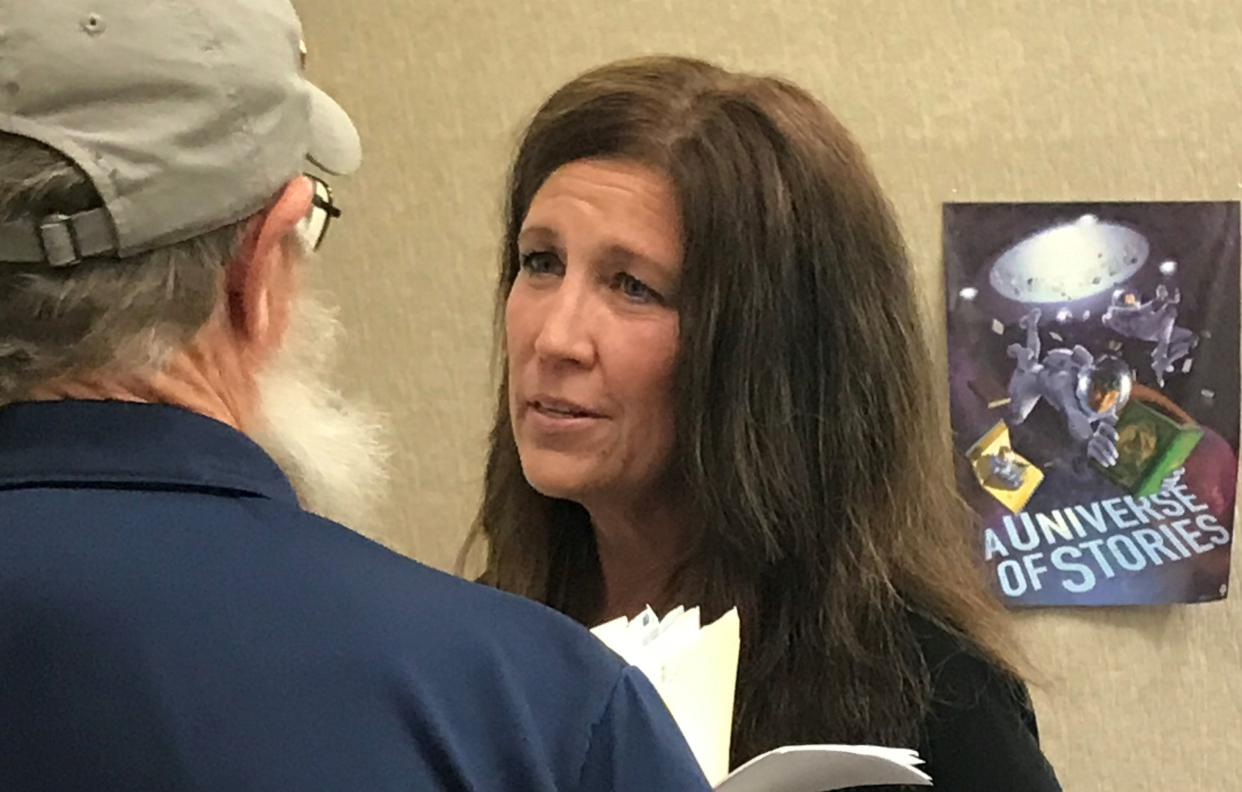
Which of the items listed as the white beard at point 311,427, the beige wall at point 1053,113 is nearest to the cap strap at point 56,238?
the white beard at point 311,427

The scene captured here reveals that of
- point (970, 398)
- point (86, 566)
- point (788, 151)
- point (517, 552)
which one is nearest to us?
point (86, 566)

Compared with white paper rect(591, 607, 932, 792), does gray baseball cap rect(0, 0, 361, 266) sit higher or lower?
higher

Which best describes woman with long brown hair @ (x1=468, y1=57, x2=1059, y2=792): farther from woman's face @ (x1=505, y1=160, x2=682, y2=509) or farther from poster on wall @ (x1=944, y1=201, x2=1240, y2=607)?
poster on wall @ (x1=944, y1=201, x2=1240, y2=607)

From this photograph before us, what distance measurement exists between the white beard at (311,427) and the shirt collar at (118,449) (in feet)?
0.24

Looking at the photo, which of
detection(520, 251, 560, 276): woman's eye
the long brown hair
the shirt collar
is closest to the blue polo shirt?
the shirt collar

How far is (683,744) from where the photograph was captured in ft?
1.87

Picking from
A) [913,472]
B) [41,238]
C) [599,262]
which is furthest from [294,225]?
[913,472]

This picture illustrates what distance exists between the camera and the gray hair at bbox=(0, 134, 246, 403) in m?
0.52

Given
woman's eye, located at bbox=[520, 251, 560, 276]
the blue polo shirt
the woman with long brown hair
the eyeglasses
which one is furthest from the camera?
woman's eye, located at bbox=[520, 251, 560, 276]

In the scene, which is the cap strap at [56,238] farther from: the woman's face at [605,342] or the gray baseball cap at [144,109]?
the woman's face at [605,342]

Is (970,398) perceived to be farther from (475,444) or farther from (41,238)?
(41,238)

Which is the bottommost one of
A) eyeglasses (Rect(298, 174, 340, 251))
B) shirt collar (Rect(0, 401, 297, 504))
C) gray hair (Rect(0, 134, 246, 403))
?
shirt collar (Rect(0, 401, 297, 504))

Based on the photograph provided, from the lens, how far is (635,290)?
3.27 feet

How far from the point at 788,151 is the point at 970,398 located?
0.56m
